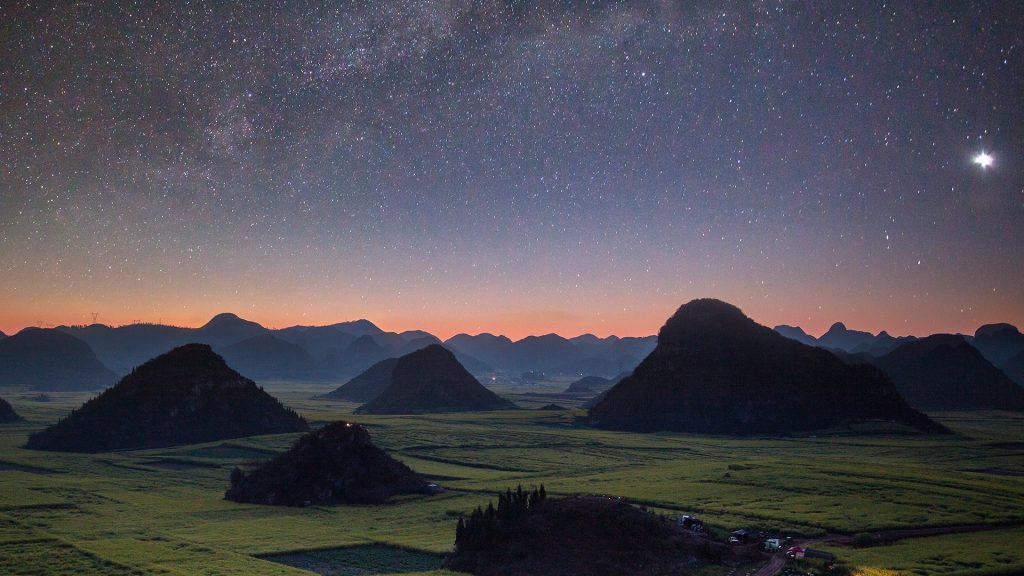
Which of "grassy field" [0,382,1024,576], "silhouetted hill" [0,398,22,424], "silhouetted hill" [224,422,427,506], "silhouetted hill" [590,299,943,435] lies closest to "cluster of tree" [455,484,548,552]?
"grassy field" [0,382,1024,576]

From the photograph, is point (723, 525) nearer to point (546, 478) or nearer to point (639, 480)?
point (639, 480)

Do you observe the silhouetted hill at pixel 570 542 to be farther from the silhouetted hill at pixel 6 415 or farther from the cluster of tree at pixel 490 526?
the silhouetted hill at pixel 6 415

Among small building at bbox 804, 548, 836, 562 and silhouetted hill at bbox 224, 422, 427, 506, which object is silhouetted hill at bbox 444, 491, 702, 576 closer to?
small building at bbox 804, 548, 836, 562

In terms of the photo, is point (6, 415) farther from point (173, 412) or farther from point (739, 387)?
point (739, 387)

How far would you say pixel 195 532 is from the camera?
58.6 m

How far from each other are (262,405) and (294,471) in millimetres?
73400

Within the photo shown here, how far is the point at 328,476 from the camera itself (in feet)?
260

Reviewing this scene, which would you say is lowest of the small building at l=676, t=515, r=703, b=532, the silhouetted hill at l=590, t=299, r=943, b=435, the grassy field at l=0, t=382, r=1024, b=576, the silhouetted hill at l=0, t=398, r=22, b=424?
the grassy field at l=0, t=382, r=1024, b=576

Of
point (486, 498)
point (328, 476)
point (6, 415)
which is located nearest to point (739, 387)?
point (486, 498)

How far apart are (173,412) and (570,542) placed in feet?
368

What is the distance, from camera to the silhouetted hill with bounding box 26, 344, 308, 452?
129 m

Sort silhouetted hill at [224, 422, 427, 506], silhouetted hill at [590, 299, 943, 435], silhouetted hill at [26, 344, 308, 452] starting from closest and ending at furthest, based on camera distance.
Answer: silhouetted hill at [224, 422, 427, 506] → silhouetted hill at [26, 344, 308, 452] → silhouetted hill at [590, 299, 943, 435]

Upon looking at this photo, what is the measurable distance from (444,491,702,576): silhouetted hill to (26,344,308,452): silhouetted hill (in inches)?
4025

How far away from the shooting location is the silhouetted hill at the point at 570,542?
45.4m
